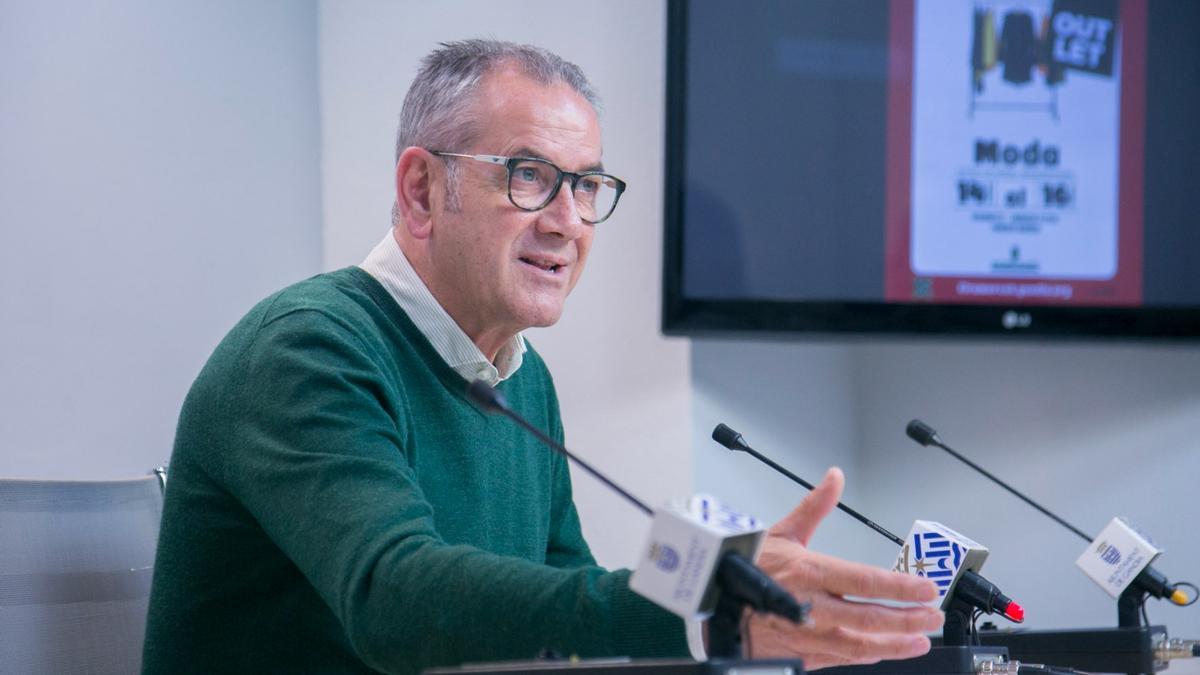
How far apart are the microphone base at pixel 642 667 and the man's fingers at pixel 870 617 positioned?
13 centimetres

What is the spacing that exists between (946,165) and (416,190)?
5.28 feet

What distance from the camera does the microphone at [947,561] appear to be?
165 cm

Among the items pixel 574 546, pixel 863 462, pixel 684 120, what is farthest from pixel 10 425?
pixel 863 462

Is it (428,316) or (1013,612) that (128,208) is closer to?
(428,316)

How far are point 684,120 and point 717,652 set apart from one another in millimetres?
2141

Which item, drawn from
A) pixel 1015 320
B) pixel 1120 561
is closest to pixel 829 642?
pixel 1120 561

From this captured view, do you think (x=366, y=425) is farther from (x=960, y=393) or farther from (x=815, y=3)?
(x=960, y=393)

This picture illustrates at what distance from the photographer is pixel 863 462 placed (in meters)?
3.56

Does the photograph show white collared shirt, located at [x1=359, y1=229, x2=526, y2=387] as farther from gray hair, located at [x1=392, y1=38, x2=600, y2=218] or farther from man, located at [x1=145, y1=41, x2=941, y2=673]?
gray hair, located at [x1=392, y1=38, x2=600, y2=218]

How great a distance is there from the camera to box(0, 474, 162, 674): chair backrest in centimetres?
159

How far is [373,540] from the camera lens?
1.18 meters

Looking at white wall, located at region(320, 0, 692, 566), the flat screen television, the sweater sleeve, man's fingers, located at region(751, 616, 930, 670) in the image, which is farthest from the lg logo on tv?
man's fingers, located at region(751, 616, 930, 670)

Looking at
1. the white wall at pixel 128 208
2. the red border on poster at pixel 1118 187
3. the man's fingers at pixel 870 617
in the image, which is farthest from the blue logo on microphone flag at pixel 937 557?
the white wall at pixel 128 208

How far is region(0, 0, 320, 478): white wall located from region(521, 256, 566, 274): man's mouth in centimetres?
99
